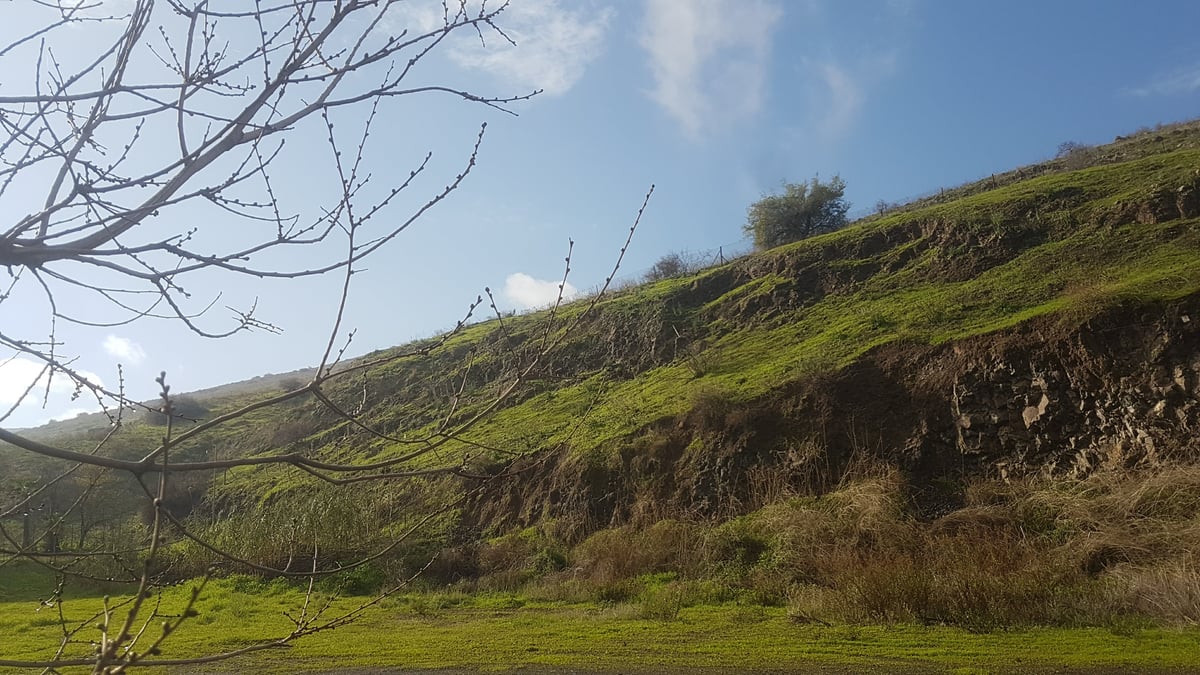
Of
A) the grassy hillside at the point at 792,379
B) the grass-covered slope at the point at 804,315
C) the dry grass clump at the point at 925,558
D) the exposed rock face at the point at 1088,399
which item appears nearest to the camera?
the dry grass clump at the point at 925,558

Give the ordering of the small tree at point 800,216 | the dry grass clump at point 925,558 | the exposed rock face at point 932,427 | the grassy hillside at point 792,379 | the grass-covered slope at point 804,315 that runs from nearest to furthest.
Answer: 1. the dry grass clump at point 925,558
2. the exposed rock face at point 932,427
3. the grassy hillside at point 792,379
4. the grass-covered slope at point 804,315
5. the small tree at point 800,216

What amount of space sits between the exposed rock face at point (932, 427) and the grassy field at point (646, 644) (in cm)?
432

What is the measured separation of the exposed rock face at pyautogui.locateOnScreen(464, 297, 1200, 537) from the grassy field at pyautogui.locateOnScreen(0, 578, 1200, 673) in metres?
4.32

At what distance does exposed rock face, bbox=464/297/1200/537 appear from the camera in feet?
48.7

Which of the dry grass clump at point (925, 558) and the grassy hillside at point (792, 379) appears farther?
the grassy hillside at point (792, 379)

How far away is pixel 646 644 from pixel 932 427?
9.73 meters

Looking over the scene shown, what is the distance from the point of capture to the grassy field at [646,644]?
7.99m

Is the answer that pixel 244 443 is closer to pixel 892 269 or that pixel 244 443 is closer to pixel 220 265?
pixel 892 269

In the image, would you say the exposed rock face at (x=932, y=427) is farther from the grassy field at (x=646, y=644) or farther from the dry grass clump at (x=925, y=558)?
the grassy field at (x=646, y=644)

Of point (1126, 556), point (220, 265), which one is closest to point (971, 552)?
point (1126, 556)

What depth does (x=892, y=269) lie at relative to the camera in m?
25.2

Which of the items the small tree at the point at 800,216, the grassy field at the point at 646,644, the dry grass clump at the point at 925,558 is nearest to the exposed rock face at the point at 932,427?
the dry grass clump at the point at 925,558

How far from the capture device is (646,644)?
31.7ft

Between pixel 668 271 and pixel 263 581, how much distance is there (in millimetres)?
25209
